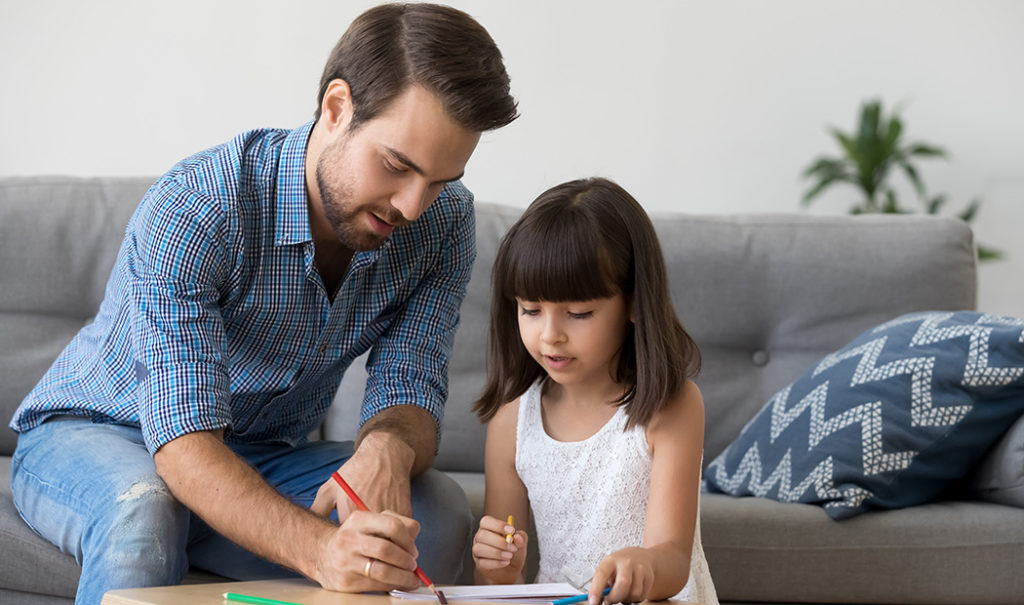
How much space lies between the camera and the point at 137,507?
1.19m

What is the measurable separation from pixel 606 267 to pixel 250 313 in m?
0.53

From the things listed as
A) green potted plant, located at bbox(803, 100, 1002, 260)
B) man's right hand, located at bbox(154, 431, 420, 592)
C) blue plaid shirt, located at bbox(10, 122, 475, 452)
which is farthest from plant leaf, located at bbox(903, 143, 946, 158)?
man's right hand, located at bbox(154, 431, 420, 592)

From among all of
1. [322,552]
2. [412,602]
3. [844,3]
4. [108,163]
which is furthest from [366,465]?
[844,3]

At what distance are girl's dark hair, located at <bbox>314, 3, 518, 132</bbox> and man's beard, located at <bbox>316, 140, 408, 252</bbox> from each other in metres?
0.06

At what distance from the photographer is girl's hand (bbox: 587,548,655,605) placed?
1.01m

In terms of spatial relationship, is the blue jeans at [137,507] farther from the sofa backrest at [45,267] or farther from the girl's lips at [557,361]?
the sofa backrest at [45,267]

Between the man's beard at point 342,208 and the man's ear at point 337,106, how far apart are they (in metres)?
0.03

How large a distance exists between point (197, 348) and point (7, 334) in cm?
101

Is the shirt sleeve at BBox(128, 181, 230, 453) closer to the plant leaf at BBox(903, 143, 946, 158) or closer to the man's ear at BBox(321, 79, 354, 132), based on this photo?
the man's ear at BBox(321, 79, 354, 132)

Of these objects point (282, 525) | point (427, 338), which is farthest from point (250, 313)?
point (282, 525)

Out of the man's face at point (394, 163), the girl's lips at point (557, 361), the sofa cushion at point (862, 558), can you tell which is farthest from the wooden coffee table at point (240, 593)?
the sofa cushion at point (862, 558)

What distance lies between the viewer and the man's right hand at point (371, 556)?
1014 mm

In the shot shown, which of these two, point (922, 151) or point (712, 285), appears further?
point (922, 151)

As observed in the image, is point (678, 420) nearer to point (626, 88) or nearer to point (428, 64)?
point (428, 64)
